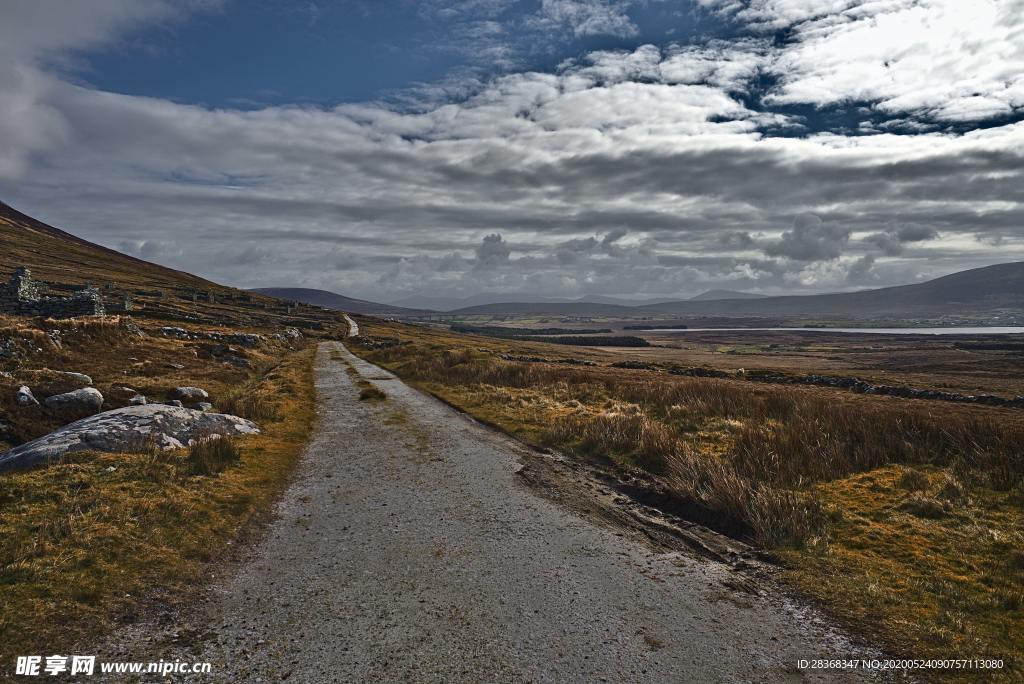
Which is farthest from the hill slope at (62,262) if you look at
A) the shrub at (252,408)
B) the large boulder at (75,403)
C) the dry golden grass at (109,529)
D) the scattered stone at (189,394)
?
the dry golden grass at (109,529)

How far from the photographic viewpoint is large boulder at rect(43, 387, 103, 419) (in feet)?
56.5

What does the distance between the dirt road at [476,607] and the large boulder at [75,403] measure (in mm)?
11097

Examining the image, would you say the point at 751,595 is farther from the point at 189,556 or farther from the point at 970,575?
the point at 189,556

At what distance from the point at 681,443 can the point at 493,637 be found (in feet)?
37.4

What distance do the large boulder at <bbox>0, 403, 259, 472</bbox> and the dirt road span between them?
18.9 ft

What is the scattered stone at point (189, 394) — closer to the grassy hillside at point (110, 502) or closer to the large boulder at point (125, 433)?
the grassy hillside at point (110, 502)

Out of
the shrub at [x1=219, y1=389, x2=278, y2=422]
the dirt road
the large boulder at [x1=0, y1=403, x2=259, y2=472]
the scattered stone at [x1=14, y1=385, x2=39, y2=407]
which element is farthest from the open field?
the scattered stone at [x1=14, y1=385, x2=39, y2=407]

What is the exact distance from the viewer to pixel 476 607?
745cm

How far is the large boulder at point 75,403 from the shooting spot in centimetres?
1723

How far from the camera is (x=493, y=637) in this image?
21.9 feet

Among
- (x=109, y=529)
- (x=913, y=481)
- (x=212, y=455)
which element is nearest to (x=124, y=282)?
(x=212, y=455)

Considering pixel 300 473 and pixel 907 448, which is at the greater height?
pixel 907 448

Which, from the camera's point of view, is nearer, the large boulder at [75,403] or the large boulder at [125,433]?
the large boulder at [125,433]

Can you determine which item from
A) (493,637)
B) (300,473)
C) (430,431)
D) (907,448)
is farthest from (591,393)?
(493,637)
